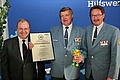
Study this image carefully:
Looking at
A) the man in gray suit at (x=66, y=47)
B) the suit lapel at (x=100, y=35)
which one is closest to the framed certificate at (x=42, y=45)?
the man in gray suit at (x=66, y=47)

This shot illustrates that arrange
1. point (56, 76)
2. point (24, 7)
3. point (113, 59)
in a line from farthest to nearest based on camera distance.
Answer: point (24, 7), point (56, 76), point (113, 59)

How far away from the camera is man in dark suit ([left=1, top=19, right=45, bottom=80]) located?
9.70 ft

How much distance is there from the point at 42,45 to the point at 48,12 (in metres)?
0.79

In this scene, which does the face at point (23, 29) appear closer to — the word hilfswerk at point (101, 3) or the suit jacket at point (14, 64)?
the suit jacket at point (14, 64)

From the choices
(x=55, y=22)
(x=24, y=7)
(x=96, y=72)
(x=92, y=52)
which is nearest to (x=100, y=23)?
(x=92, y=52)

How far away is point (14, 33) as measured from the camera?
3.76m

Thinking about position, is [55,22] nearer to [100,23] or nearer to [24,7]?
[24,7]

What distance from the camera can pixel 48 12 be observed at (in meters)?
3.76

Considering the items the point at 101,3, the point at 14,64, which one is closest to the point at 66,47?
the point at 14,64

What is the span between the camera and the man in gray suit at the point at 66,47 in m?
3.13

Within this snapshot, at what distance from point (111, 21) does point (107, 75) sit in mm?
1209

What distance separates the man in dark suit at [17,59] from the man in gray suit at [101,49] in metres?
0.88

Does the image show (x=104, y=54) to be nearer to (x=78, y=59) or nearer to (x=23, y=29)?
(x=78, y=59)

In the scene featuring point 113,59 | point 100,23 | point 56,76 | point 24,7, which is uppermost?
point 24,7
